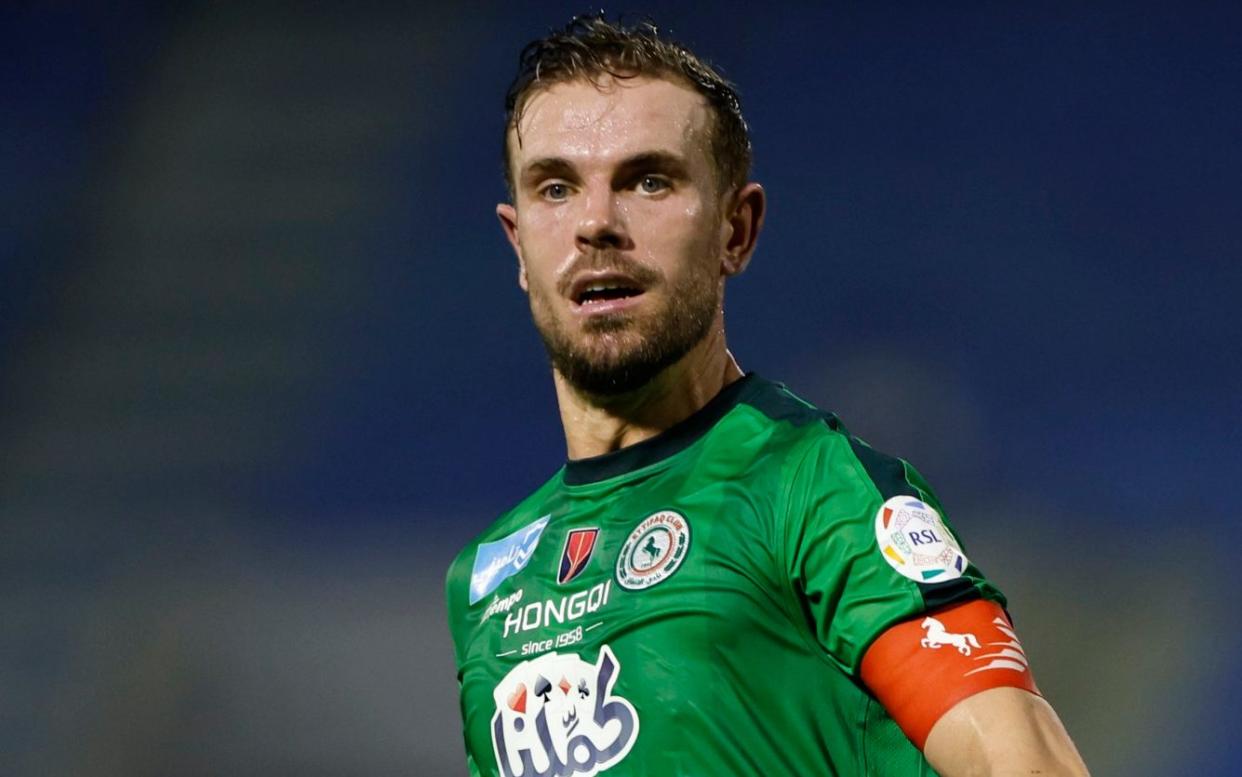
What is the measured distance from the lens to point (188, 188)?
5.32 m

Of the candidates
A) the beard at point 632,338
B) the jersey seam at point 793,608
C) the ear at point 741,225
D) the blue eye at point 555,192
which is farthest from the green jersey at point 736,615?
the blue eye at point 555,192

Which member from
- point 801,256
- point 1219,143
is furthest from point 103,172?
point 1219,143

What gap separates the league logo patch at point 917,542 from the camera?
148 cm

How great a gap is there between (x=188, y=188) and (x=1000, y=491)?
2.99 metres

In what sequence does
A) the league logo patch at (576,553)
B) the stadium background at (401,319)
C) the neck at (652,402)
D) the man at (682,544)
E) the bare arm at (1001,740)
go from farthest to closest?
1. the stadium background at (401,319)
2. the neck at (652,402)
3. the league logo patch at (576,553)
4. the man at (682,544)
5. the bare arm at (1001,740)

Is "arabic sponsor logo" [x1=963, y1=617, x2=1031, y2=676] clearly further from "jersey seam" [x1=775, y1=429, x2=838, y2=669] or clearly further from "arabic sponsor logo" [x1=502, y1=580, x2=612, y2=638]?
"arabic sponsor logo" [x1=502, y1=580, x2=612, y2=638]

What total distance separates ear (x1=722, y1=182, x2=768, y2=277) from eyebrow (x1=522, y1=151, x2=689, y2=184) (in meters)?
0.12

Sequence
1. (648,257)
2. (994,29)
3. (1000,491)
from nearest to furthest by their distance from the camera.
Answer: (648,257) < (1000,491) < (994,29)

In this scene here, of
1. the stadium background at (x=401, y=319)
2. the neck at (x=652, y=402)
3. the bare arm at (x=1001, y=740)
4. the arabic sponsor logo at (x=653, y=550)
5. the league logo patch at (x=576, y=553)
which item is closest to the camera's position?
the bare arm at (x=1001, y=740)

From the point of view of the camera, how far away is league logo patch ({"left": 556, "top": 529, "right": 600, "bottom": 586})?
6.04ft

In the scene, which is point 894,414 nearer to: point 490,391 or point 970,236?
Result: point 970,236

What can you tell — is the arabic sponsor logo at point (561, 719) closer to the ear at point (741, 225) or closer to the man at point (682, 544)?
the man at point (682, 544)

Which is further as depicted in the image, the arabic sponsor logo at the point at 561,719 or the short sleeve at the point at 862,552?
the arabic sponsor logo at the point at 561,719

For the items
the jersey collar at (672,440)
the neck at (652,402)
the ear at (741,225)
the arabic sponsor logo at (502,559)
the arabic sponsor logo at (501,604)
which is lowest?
the arabic sponsor logo at (501,604)
